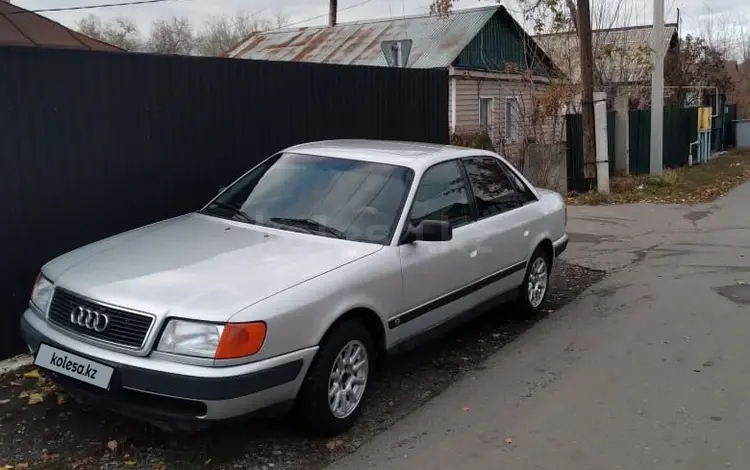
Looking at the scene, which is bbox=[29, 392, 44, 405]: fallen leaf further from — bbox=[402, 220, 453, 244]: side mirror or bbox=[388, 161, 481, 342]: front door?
bbox=[402, 220, 453, 244]: side mirror

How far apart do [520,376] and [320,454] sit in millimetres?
1794

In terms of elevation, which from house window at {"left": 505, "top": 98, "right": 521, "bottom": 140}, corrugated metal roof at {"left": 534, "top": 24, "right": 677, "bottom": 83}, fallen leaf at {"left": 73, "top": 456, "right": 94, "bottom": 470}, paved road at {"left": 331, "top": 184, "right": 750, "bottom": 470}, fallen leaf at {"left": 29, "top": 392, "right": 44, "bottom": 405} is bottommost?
paved road at {"left": 331, "top": 184, "right": 750, "bottom": 470}

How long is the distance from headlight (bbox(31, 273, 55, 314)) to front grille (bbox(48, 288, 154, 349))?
209mm

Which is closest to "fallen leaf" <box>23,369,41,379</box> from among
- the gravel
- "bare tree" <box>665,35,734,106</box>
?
the gravel

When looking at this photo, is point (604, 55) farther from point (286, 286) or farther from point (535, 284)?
point (286, 286)

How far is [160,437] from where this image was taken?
416cm

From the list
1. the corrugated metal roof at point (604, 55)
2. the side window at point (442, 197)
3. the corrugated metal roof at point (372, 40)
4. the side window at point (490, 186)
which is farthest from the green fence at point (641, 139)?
the side window at point (442, 197)

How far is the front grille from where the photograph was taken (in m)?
3.62

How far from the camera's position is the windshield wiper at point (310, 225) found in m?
4.71

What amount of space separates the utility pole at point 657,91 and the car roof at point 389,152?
1189 centimetres

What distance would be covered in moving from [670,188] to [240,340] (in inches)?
562

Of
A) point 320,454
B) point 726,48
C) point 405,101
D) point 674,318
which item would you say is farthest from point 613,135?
point 726,48

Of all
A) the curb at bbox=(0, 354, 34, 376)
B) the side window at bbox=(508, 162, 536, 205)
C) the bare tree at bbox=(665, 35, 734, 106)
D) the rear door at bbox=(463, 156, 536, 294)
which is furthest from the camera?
the bare tree at bbox=(665, 35, 734, 106)

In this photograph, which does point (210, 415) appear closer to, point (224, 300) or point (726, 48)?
point (224, 300)
